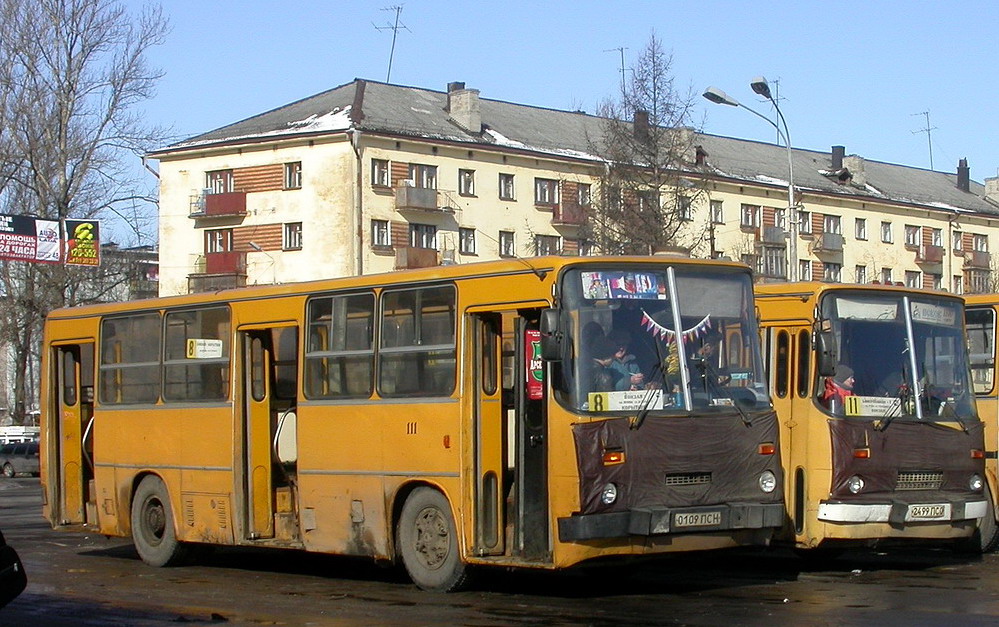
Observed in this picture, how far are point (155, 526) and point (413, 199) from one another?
48115 mm

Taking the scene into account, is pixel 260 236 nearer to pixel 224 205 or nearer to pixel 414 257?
pixel 224 205

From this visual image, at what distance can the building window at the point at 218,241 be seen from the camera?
6750cm

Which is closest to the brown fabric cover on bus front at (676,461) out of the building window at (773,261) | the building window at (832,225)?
the building window at (773,261)

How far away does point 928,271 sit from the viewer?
87562 mm

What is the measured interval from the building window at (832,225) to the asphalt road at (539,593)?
219 feet

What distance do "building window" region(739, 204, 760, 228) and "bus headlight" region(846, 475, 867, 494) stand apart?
213ft

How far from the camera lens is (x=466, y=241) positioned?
68.7 meters

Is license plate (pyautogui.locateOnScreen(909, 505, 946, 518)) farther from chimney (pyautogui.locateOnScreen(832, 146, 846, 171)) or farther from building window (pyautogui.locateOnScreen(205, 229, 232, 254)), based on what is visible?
chimney (pyautogui.locateOnScreen(832, 146, 846, 171))

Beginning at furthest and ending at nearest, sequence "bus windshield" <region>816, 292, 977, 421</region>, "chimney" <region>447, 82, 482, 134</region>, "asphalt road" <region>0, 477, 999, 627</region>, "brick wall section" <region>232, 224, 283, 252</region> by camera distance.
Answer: "chimney" <region>447, 82, 482, 134</region> < "brick wall section" <region>232, 224, 283, 252</region> < "bus windshield" <region>816, 292, 977, 421</region> < "asphalt road" <region>0, 477, 999, 627</region>

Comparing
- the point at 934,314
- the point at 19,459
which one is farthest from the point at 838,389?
the point at 19,459

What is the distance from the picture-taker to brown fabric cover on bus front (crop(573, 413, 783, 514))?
1196 centimetres

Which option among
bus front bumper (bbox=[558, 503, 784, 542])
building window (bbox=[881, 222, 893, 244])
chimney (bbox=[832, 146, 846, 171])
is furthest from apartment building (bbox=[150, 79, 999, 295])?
bus front bumper (bbox=[558, 503, 784, 542])

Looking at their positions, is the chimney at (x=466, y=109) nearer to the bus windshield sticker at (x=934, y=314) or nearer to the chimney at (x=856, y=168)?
the chimney at (x=856, y=168)

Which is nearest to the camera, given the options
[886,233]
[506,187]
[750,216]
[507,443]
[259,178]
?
[507,443]
